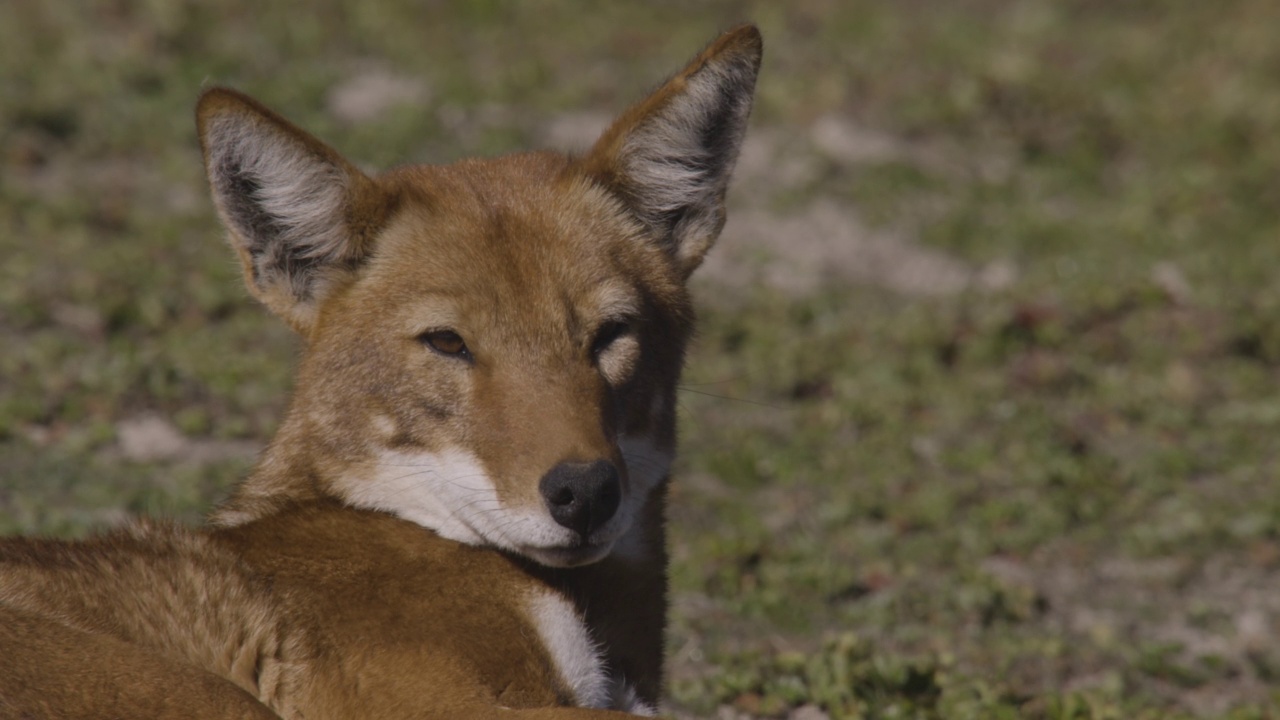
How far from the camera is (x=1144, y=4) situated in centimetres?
1691

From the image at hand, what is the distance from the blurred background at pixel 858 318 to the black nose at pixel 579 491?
1.43m

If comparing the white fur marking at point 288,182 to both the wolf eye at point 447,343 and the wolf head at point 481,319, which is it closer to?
the wolf head at point 481,319

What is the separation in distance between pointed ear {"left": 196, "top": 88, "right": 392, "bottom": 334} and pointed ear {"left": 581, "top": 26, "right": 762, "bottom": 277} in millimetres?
842

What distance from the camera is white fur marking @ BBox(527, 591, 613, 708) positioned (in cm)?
437

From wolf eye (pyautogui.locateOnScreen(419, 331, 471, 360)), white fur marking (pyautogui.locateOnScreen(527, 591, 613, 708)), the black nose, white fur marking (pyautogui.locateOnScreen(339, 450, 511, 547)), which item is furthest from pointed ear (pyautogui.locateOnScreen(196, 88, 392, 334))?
white fur marking (pyautogui.locateOnScreen(527, 591, 613, 708))

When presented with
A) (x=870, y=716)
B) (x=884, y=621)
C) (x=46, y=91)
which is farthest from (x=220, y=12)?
(x=870, y=716)

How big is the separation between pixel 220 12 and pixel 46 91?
2.18 m

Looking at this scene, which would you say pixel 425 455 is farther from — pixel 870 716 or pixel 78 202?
pixel 78 202

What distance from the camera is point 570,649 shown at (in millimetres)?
4414

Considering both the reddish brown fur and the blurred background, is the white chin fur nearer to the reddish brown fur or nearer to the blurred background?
the reddish brown fur

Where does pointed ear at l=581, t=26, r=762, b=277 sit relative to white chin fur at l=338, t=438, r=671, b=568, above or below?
above

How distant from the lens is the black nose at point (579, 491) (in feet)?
13.8

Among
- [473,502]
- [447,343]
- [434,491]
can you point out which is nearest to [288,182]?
[447,343]

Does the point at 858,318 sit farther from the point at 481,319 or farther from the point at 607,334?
the point at 481,319
